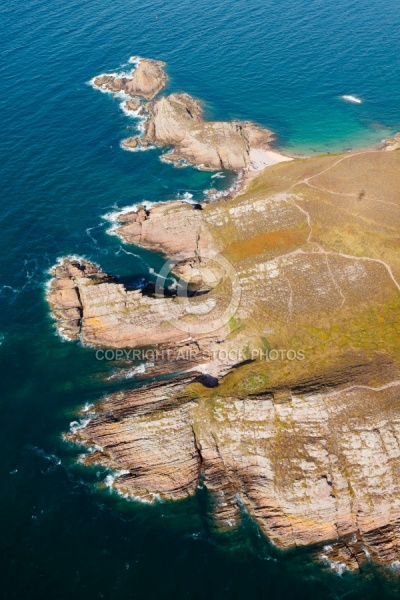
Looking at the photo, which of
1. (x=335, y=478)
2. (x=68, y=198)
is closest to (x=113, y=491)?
(x=335, y=478)

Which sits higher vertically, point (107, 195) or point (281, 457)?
point (107, 195)

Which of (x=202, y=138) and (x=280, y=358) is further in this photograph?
(x=202, y=138)

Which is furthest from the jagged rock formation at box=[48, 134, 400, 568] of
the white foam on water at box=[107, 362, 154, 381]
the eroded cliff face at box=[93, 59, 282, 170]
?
the eroded cliff face at box=[93, 59, 282, 170]

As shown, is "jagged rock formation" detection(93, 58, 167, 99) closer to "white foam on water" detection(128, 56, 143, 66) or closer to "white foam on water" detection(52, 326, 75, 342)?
"white foam on water" detection(128, 56, 143, 66)

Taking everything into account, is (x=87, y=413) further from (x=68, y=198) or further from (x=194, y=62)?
(x=194, y=62)

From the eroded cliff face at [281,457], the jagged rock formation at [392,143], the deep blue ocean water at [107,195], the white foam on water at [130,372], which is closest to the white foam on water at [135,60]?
the deep blue ocean water at [107,195]

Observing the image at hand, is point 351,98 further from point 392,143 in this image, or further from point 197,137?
point 197,137

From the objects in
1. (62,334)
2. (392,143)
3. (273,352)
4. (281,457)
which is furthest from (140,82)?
(281,457)
